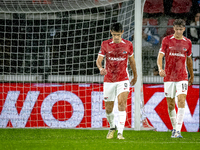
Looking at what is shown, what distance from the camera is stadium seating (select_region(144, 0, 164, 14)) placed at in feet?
37.6

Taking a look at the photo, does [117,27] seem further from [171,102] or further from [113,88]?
[171,102]

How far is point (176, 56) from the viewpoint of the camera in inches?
221

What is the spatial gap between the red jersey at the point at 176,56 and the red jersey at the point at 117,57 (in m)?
0.66

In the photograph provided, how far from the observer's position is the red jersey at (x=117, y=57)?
5.32 meters

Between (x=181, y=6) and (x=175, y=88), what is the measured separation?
6.41 metres

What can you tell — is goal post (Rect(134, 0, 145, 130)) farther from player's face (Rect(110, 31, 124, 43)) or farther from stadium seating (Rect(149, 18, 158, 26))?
stadium seating (Rect(149, 18, 158, 26))

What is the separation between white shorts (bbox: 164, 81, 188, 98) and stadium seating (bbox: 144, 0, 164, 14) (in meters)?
6.06

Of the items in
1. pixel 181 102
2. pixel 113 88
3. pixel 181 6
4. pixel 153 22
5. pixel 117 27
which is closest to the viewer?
pixel 117 27

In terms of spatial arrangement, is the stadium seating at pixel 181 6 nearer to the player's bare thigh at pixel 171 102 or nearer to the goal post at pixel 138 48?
A: the goal post at pixel 138 48

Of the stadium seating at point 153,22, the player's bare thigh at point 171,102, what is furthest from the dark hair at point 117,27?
the stadium seating at point 153,22

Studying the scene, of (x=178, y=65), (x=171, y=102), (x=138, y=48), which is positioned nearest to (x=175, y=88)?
(x=171, y=102)

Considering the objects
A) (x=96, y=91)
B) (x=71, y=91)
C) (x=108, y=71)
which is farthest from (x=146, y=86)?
(x=108, y=71)

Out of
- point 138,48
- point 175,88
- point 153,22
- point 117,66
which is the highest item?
point 153,22

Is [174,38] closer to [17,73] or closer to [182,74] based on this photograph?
[182,74]
